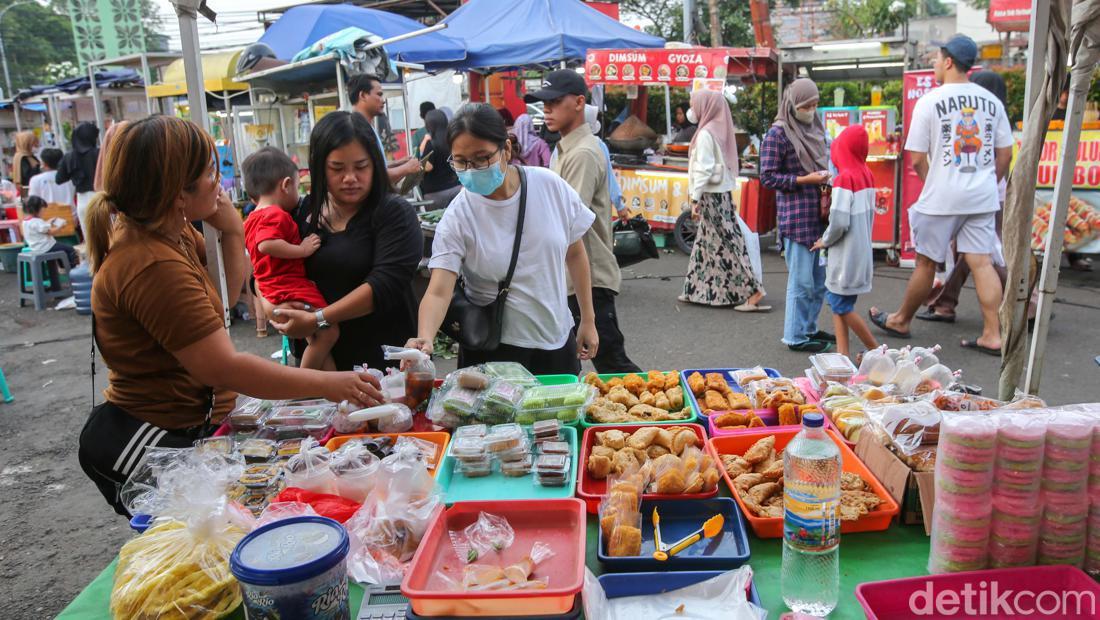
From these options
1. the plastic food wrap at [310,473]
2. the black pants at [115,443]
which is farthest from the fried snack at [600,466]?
the black pants at [115,443]

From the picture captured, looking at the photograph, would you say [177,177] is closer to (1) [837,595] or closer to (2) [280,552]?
(2) [280,552]

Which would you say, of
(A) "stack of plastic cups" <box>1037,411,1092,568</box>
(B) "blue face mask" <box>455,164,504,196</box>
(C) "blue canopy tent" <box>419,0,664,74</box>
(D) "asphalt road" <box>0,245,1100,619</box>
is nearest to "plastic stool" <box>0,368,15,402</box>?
(D) "asphalt road" <box>0,245,1100,619</box>

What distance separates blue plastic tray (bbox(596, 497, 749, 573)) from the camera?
5.28ft

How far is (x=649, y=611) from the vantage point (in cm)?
151

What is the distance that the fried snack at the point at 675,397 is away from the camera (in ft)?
8.31

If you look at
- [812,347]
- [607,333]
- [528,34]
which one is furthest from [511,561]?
[528,34]

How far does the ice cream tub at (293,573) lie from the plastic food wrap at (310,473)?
491 millimetres

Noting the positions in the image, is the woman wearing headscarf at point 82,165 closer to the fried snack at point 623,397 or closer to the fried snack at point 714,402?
the fried snack at point 623,397

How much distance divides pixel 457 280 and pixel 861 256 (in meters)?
3.12

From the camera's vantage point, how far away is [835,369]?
8.45 feet

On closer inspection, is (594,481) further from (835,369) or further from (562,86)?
(562,86)

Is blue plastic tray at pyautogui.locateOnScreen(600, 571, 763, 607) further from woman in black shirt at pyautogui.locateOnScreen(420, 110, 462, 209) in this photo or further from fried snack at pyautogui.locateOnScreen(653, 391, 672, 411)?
woman in black shirt at pyautogui.locateOnScreen(420, 110, 462, 209)

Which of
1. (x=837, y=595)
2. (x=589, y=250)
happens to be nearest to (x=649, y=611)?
(x=837, y=595)

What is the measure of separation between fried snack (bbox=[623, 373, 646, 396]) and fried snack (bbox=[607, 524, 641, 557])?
101 cm
